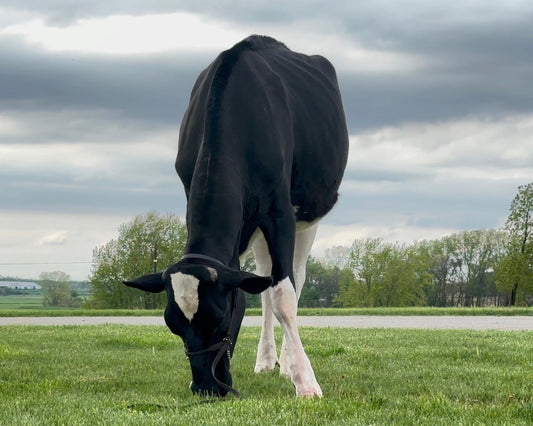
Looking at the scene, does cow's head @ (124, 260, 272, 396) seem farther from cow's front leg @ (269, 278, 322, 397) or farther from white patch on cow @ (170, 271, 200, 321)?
cow's front leg @ (269, 278, 322, 397)

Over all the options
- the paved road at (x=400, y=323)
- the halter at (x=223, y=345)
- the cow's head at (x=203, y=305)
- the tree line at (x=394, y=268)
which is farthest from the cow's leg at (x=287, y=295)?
the tree line at (x=394, y=268)

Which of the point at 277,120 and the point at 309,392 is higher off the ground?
the point at 277,120

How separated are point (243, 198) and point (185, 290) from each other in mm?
1279

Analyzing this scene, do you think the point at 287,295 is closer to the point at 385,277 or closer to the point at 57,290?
the point at 385,277

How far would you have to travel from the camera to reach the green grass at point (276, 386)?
5766 millimetres

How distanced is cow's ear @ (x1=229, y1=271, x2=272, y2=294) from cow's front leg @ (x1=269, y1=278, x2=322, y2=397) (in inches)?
38.1

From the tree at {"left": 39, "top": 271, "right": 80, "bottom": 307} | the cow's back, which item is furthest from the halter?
the tree at {"left": 39, "top": 271, "right": 80, "bottom": 307}

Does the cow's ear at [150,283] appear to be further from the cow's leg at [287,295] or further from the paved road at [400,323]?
the paved road at [400,323]

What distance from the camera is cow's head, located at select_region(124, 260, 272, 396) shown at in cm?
598

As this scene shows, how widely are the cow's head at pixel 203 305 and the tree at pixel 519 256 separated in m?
55.6

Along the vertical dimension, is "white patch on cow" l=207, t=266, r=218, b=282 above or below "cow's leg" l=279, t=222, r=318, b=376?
below

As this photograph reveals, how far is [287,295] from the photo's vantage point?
7219 mm

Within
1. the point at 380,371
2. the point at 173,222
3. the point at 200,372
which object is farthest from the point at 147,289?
the point at 173,222

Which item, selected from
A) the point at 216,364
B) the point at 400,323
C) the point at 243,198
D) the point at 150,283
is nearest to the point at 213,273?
the point at 150,283
